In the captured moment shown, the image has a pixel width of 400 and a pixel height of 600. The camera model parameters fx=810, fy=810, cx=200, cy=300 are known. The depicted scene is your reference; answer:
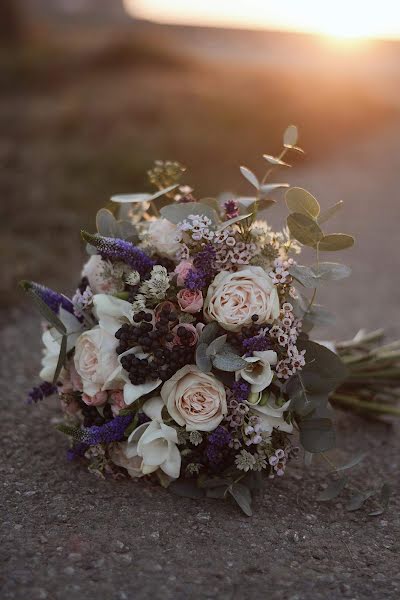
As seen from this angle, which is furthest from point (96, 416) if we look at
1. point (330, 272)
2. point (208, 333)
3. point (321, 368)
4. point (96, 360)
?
point (330, 272)

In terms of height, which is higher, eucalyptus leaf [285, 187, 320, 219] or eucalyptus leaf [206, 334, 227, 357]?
eucalyptus leaf [285, 187, 320, 219]

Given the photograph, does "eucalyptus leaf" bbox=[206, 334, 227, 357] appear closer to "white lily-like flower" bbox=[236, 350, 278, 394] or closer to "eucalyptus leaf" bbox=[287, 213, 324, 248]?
"white lily-like flower" bbox=[236, 350, 278, 394]

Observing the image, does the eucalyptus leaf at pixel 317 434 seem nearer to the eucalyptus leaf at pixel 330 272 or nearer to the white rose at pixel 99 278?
the eucalyptus leaf at pixel 330 272

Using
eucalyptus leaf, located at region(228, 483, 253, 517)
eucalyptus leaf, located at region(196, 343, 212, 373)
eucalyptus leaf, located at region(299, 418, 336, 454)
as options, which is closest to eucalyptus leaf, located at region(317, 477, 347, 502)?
eucalyptus leaf, located at region(299, 418, 336, 454)

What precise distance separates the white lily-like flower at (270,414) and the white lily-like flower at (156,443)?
0.23 meters

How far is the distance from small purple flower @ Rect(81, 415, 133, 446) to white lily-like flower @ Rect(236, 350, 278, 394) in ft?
1.17

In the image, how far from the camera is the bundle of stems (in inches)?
118

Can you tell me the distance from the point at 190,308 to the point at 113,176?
13.9 feet

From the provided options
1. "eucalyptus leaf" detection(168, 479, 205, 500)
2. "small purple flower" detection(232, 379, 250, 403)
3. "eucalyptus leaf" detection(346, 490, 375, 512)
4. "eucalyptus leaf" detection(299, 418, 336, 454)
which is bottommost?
"eucalyptus leaf" detection(168, 479, 205, 500)

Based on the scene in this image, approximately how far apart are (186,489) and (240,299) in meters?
0.59

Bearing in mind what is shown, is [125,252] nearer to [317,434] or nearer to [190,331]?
[190,331]

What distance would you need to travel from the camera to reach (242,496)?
2.27 meters

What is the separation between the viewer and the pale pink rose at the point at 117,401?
2.26 metres

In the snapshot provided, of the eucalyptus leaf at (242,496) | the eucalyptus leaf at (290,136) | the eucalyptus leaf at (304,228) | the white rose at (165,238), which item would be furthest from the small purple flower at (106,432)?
the eucalyptus leaf at (290,136)
